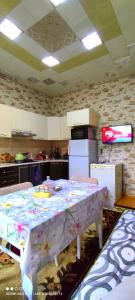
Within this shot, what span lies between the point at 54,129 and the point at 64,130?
12.1 inches

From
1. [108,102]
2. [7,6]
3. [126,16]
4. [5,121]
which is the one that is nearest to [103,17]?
[126,16]

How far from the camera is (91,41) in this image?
263cm

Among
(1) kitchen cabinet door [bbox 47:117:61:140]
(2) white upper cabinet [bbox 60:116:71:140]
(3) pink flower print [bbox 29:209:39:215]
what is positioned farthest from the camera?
(1) kitchen cabinet door [bbox 47:117:61:140]

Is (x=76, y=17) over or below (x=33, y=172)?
over

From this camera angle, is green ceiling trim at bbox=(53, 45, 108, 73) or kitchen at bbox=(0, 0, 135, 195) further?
green ceiling trim at bbox=(53, 45, 108, 73)

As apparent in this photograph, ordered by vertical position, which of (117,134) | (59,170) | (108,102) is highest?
(108,102)

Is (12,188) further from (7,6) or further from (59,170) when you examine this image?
(59,170)

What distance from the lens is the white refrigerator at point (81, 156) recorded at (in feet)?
12.1

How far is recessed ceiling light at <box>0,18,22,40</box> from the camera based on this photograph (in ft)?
7.36

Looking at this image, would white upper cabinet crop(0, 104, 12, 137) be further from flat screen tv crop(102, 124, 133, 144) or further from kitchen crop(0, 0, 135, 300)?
flat screen tv crop(102, 124, 133, 144)

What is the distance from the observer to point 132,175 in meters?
3.87

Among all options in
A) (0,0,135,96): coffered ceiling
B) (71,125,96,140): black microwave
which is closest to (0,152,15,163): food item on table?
(71,125,96,140): black microwave

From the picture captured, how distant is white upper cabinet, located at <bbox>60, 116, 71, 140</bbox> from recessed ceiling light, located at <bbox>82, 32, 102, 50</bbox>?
1962 millimetres

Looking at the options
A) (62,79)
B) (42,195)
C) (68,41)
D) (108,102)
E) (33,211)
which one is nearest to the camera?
(33,211)
